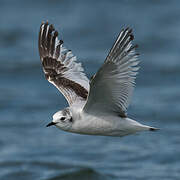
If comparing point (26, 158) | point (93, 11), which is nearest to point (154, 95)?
point (26, 158)

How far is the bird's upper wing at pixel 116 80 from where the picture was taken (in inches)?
322

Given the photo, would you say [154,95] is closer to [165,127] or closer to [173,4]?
[165,127]

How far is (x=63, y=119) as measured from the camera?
877 centimetres

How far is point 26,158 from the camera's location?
14.9m

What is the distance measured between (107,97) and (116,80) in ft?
1.05

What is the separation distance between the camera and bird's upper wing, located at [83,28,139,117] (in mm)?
8188

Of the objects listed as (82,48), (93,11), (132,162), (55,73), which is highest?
(93,11)

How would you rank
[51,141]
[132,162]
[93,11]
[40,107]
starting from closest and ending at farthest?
1. [132,162]
2. [51,141]
3. [40,107]
4. [93,11]

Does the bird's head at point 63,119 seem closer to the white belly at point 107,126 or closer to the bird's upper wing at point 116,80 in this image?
the white belly at point 107,126

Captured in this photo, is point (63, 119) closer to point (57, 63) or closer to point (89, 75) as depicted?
point (57, 63)

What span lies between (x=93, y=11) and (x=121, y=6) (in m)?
0.94

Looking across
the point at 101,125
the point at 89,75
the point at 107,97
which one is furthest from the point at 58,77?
the point at 89,75

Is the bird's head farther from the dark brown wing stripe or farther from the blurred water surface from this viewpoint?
the blurred water surface

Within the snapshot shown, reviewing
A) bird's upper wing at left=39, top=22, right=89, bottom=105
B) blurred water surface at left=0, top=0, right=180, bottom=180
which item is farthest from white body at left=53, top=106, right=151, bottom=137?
blurred water surface at left=0, top=0, right=180, bottom=180
